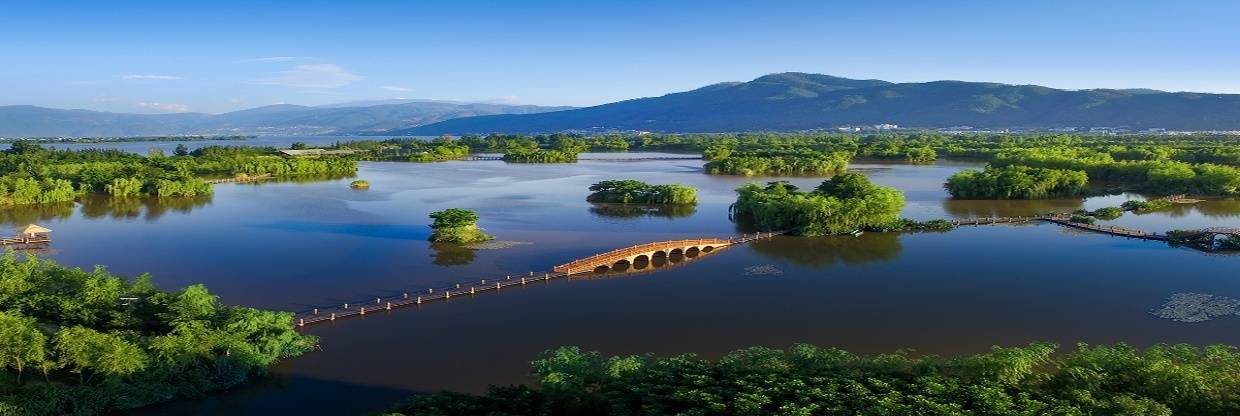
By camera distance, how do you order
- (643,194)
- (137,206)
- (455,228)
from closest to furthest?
(455,228)
(137,206)
(643,194)

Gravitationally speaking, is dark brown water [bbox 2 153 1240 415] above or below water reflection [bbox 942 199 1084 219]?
below

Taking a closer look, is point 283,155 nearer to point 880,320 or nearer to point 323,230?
point 323,230

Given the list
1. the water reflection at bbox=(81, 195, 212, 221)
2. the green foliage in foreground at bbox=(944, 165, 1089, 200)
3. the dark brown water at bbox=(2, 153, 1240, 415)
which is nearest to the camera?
the dark brown water at bbox=(2, 153, 1240, 415)

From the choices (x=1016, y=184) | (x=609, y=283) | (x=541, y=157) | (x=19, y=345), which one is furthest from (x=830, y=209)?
(x=541, y=157)

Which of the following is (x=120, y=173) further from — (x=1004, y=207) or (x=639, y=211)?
(x=1004, y=207)

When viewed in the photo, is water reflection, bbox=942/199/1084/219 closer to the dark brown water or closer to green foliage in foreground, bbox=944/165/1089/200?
the dark brown water

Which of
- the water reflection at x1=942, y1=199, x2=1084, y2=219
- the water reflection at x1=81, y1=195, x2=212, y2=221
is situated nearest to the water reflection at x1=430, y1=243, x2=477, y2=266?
the water reflection at x1=81, y1=195, x2=212, y2=221

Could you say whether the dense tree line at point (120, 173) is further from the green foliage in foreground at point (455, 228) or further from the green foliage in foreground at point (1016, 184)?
the green foliage in foreground at point (1016, 184)
